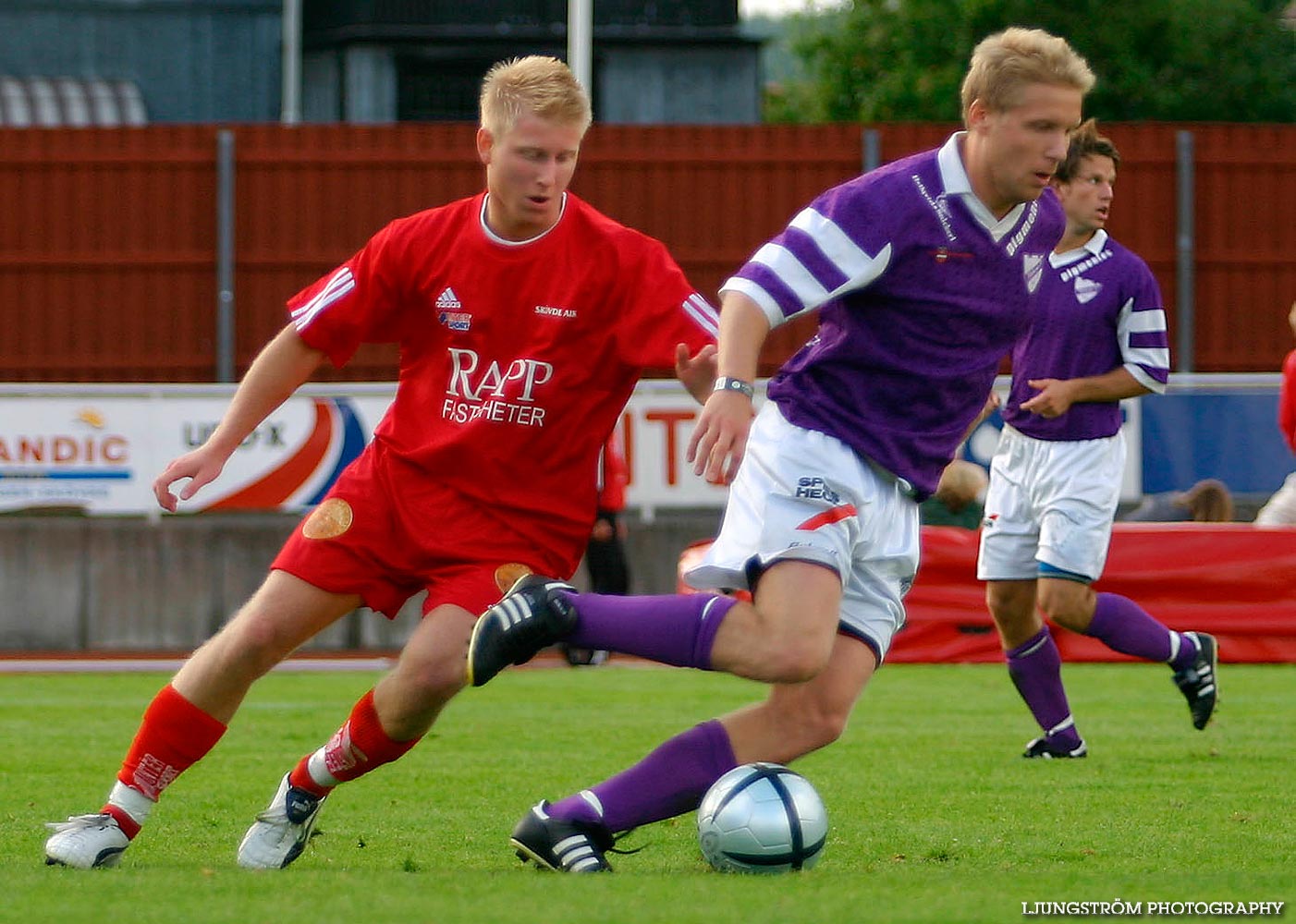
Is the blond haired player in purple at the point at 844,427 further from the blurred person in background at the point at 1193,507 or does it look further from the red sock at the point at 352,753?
the blurred person in background at the point at 1193,507

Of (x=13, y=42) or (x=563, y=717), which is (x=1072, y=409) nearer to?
(x=563, y=717)

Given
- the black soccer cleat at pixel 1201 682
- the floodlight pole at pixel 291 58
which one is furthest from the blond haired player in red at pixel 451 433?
the floodlight pole at pixel 291 58

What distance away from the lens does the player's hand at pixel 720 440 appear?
15.3 feet

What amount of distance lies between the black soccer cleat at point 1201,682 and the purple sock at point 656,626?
156 inches

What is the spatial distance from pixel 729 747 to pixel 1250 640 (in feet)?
29.3

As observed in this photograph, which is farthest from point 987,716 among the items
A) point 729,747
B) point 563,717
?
point 729,747

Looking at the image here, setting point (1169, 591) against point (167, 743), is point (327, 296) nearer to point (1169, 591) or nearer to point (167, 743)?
point (167, 743)

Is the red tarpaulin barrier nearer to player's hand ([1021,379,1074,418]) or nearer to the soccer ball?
player's hand ([1021,379,1074,418])

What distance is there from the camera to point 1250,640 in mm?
13422

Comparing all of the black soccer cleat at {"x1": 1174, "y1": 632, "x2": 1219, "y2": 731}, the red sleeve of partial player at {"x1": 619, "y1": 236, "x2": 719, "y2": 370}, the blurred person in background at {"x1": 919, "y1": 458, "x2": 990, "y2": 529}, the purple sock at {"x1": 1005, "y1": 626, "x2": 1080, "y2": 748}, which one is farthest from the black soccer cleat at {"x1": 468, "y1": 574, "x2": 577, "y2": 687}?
the blurred person in background at {"x1": 919, "y1": 458, "x2": 990, "y2": 529}

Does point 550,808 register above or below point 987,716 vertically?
→ above

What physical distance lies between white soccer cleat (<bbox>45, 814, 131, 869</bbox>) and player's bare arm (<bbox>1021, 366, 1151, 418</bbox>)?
160 inches

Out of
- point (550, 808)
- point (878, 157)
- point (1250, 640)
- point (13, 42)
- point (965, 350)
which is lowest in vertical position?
point (1250, 640)

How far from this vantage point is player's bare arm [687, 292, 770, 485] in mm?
4672
